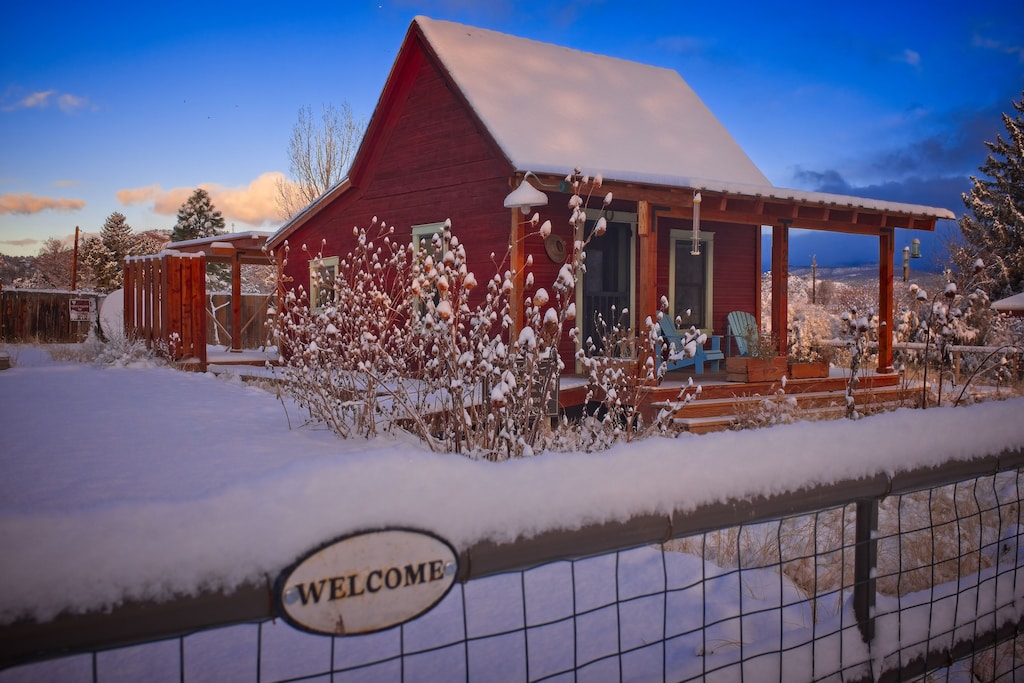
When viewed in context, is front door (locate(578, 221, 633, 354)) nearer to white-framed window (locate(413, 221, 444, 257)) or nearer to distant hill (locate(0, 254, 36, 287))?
white-framed window (locate(413, 221, 444, 257))

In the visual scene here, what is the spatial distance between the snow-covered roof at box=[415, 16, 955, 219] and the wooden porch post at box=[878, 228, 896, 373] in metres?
0.73

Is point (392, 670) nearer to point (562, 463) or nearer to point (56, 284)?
point (562, 463)

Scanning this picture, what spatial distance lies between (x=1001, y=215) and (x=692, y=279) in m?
21.1

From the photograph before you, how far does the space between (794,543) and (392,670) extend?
10.4 ft

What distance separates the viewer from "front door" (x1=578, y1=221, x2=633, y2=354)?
39.5ft

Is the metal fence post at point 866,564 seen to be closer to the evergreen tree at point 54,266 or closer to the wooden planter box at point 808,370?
the wooden planter box at point 808,370

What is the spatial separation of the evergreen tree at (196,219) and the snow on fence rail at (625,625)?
1310 inches

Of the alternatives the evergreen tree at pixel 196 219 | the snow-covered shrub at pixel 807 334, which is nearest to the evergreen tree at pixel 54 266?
the evergreen tree at pixel 196 219

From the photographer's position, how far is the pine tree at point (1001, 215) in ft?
83.7

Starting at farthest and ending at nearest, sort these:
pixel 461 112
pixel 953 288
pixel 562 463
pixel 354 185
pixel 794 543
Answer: pixel 354 185 → pixel 461 112 → pixel 953 288 → pixel 794 543 → pixel 562 463

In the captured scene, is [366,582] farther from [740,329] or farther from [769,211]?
[740,329]

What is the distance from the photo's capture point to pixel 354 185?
14008mm

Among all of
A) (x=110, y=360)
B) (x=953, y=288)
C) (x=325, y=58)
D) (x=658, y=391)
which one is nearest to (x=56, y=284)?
(x=325, y=58)

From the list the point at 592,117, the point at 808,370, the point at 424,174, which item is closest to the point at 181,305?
the point at 424,174
